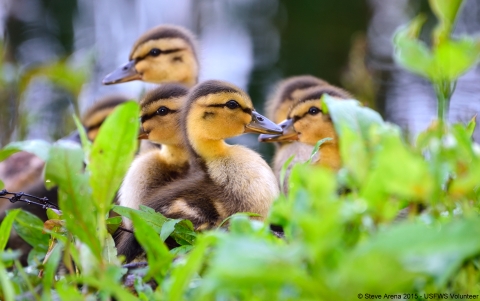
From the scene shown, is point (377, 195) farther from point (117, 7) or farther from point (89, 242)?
point (117, 7)

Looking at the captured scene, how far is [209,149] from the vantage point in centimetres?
174

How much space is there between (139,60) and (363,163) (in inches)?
76.3

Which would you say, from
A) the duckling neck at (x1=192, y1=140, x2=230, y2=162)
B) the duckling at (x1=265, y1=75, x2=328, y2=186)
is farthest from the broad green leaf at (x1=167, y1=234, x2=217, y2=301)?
the duckling at (x1=265, y1=75, x2=328, y2=186)

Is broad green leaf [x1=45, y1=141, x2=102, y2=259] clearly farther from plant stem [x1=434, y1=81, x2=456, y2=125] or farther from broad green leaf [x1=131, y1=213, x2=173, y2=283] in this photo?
plant stem [x1=434, y1=81, x2=456, y2=125]

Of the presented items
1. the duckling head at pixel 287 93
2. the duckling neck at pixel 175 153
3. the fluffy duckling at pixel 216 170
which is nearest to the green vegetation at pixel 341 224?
the fluffy duckling at pixel 216 170

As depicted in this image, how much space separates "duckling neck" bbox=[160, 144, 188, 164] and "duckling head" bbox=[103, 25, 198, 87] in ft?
2.21

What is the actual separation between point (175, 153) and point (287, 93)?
0.67 m

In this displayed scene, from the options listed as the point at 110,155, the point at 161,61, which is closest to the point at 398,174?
the point at 110,155

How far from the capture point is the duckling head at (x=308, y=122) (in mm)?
2062

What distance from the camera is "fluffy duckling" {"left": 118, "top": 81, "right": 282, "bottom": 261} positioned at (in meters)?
1.50

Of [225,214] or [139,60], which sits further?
[139,60]

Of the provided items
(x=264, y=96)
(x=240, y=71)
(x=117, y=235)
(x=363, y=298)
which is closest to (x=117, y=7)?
(x=240, y=71)

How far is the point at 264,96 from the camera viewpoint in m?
3.69

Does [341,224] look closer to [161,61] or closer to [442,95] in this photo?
[442,95]
